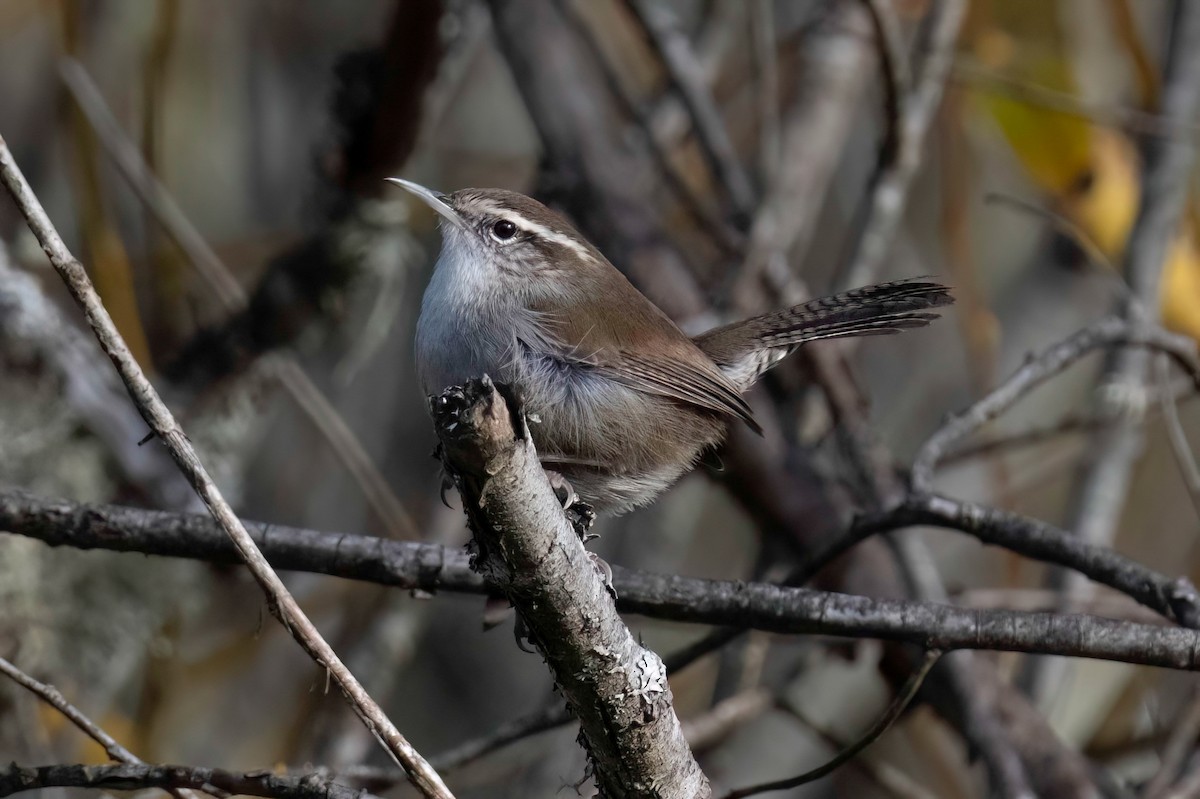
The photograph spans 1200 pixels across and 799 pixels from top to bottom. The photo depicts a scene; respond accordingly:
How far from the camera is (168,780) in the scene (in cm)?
189

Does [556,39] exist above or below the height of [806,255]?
below

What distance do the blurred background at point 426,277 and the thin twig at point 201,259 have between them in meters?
0.02

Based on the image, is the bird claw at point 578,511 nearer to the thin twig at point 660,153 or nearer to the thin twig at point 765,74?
the thin twig at point 660,153

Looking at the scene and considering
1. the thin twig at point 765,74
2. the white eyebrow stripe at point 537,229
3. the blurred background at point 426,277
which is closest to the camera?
the white eyebrow stripe at point 537,229

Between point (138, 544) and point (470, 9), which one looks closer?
point (138, 544)

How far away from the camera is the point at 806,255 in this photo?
22.3ft

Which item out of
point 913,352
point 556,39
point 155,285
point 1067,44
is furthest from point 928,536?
point 155,285

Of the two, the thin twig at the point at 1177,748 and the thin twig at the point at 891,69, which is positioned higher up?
the thin twig at the point at 891,69

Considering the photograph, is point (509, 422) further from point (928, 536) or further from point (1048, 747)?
point (928, 536)

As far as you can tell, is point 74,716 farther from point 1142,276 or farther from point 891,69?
point 1142,276

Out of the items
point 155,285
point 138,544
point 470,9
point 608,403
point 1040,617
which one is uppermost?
point 470,9

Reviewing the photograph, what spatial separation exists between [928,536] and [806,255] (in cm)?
196

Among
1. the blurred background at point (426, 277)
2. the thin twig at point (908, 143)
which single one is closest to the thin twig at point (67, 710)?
the blurred background at point (426, 277)

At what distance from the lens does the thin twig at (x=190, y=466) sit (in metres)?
1.78
